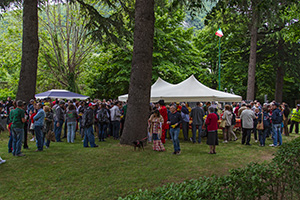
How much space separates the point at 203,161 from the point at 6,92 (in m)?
32.6

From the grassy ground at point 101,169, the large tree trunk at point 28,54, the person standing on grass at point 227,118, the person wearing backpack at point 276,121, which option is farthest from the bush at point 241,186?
the large tree trunk at point 28,54

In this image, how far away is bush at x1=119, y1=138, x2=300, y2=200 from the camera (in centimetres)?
328

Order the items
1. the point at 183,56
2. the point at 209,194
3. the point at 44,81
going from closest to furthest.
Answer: the point at 209,194 < the point at 183,56 < the point at 44,81

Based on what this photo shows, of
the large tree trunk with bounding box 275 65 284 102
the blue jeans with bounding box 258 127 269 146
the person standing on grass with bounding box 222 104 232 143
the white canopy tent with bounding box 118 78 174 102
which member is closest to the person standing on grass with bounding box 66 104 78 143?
the white canopy tent with bounding box 118 78 174 102

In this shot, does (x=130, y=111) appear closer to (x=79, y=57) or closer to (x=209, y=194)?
(x=209, y=194)

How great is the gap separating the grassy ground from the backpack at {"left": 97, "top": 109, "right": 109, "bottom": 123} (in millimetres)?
2934

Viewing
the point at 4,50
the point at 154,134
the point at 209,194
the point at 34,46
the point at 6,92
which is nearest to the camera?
the point at 209,194

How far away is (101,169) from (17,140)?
3.29 meters

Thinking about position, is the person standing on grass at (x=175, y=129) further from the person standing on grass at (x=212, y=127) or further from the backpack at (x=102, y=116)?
the backpack at (x=102, y=116)

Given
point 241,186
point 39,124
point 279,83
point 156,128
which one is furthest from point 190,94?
point 279,83

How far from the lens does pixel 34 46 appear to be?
12.8m

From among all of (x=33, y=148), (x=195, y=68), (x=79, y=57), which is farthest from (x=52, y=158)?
(x=195, y=68)

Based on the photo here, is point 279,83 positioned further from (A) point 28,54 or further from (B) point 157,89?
(A) point 28,54

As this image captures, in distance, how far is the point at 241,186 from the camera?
12.0 ft
